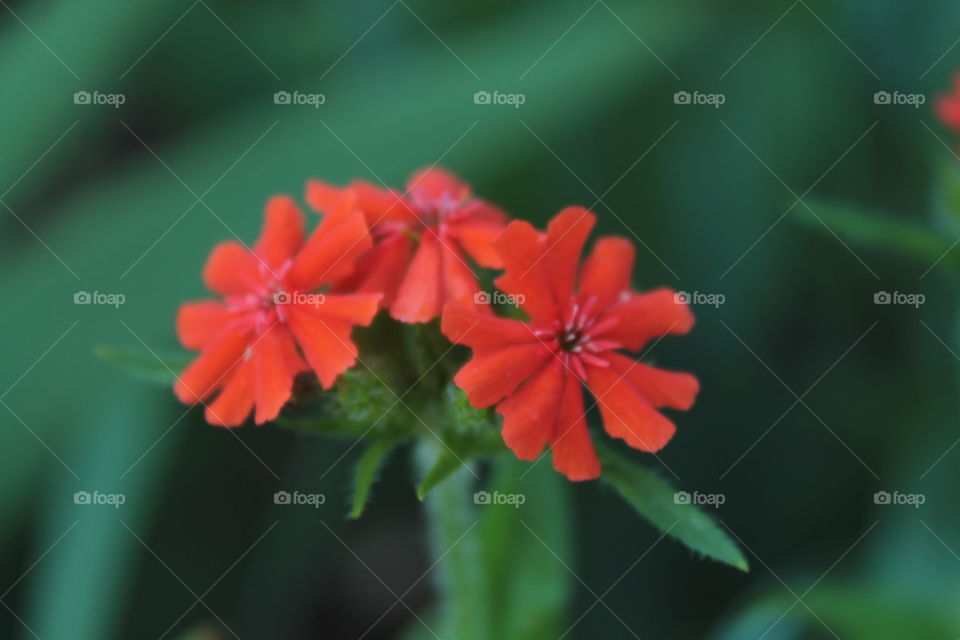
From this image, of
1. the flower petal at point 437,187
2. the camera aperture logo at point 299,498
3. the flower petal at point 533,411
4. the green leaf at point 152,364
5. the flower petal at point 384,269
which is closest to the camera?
the flower petal at point 533,411

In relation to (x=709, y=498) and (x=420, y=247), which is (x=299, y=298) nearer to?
(x=420, y=247)

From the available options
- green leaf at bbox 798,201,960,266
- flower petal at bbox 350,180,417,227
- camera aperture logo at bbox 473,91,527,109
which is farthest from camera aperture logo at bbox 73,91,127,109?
green leaf at bbox 798,201,960,266

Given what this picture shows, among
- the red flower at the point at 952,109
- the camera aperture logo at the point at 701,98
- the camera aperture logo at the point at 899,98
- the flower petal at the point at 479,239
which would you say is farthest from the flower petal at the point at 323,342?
the camera aperture logo at the point at 899,98

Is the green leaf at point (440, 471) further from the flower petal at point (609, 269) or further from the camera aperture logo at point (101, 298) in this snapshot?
the camera aperture logo at point (101, 298)

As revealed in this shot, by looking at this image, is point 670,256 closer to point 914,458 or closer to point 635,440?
point 914,458

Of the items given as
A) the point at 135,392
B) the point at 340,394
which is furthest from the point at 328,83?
the point at 340,394

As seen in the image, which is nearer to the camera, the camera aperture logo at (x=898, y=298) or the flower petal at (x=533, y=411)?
the flower petal at (x=533, y=411)
